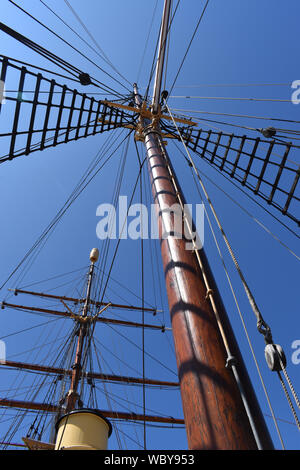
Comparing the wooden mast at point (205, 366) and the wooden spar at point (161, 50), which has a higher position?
the wooden spar at point (161, 50)

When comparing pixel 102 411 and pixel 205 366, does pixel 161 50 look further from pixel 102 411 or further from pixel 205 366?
pixel 102 411

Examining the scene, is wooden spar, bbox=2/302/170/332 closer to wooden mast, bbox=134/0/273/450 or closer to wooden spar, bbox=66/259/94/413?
wooden spar, bbox=66/259/94/413


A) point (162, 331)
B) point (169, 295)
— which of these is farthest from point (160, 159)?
point (162, 331)

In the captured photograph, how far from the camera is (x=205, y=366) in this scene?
5.06 ft

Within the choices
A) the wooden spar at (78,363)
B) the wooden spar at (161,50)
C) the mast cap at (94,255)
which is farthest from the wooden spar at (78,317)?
the wooden spar at (161,50)

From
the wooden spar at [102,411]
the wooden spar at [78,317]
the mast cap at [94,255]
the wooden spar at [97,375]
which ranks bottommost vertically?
the wooden spar at [102,411]

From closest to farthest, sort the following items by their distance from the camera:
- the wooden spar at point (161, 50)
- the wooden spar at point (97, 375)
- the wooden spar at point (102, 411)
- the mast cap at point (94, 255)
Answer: the wooden spar at point (161, 50) → the wooden spar at point (102, 411) → the wooden spar at point (97, 375) → the mast cap at point (94, 255)

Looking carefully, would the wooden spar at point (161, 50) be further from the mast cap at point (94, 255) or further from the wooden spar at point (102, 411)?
the wooden spar at point (102, 411)

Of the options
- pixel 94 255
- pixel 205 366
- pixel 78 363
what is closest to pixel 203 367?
pixel 205 366

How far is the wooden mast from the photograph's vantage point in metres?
1.27

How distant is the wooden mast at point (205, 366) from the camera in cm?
127
